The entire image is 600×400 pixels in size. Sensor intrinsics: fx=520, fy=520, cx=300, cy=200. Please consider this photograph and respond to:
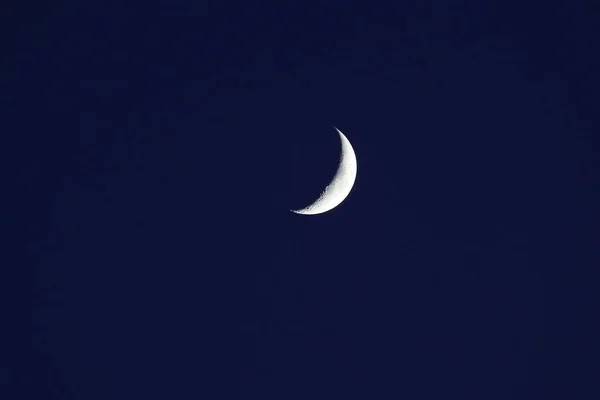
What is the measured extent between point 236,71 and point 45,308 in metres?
2.59

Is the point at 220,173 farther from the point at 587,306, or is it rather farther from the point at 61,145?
the point at 587,306

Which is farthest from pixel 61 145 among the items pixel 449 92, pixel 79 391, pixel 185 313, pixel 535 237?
pixel 535 237

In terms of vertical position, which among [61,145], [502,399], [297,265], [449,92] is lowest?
[502,399]

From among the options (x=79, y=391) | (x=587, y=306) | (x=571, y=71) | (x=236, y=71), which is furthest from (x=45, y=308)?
(x=571, y=71)

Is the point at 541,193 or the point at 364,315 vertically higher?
the point at 541,193

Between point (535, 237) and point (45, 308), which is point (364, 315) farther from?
point (45, 308)

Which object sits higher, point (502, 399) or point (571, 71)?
point (571, 71)

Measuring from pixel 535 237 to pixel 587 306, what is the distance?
2.47 ft

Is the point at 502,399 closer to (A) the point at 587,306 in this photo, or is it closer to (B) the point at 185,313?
(A) the point at 587,306

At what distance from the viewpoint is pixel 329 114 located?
14.6ft

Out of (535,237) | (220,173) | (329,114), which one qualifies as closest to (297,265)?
(220,173)

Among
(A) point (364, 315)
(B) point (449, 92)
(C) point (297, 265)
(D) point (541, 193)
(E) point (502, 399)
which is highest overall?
(B) point (449, 92)

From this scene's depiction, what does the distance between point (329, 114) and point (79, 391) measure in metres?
3.20

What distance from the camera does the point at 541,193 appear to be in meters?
4.54
